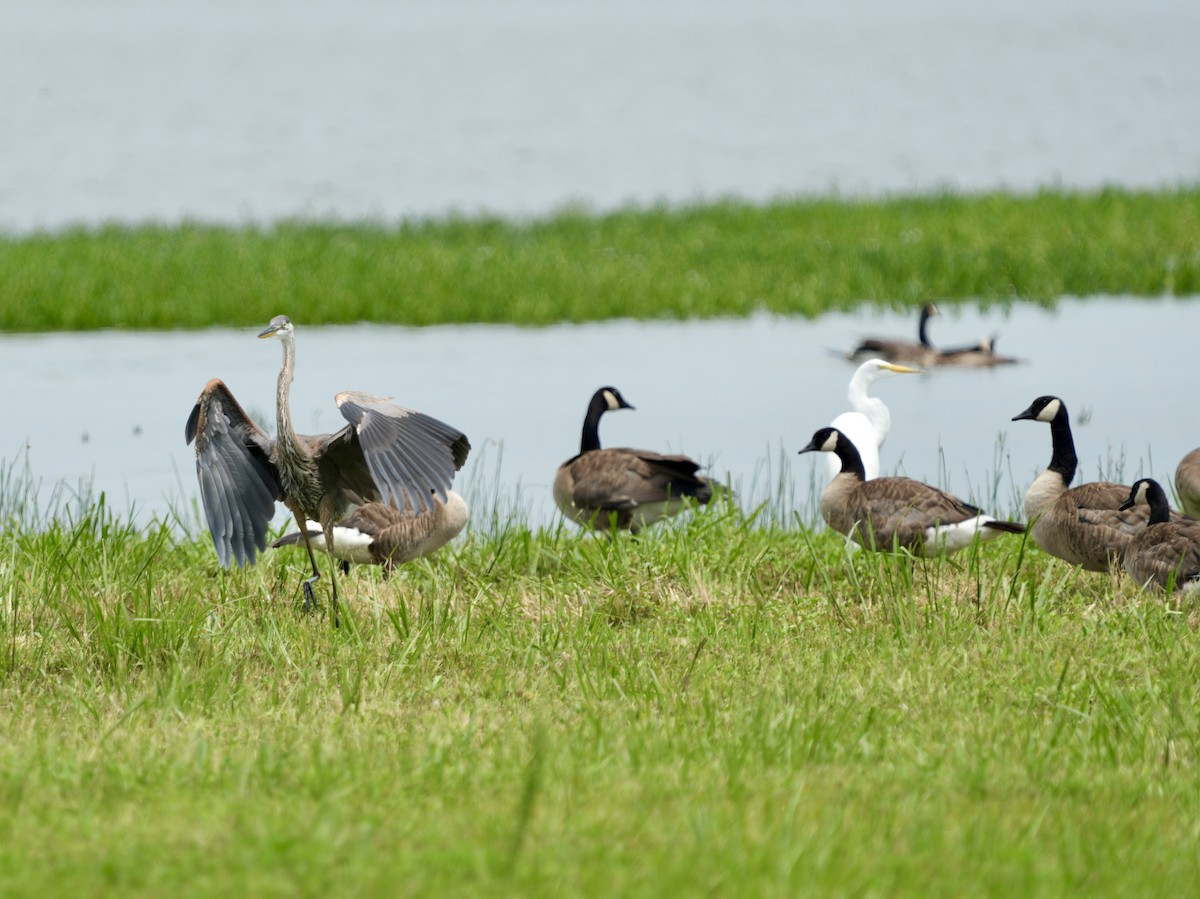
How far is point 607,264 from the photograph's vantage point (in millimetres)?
20828

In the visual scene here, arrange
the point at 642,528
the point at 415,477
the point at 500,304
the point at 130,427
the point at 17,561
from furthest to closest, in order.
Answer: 1. the point at 500,304
2. the point at 130,427
3. the point at 642,528
4. the point at 17,561
5. the point at 415,477

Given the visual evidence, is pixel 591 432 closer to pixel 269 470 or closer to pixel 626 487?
pixel 626 487

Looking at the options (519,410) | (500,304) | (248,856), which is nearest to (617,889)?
(248,856)

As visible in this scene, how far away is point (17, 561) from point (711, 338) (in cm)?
1078

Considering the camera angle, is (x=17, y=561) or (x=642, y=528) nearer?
(x=17, y=561)

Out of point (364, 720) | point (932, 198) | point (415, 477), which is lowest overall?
point (364, 720)

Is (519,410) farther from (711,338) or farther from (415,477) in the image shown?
(415,477)

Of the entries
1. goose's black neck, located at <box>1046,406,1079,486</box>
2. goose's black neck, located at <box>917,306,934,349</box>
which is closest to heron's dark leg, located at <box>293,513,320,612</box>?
goose's black neck, located at <box>1046,406,1079,486</box>

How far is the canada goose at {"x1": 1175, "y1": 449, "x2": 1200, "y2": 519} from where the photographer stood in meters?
8.34

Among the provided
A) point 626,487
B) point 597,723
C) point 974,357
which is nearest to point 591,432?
point 626,487

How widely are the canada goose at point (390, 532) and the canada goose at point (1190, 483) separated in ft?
12.3

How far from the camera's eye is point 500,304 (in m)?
18.9

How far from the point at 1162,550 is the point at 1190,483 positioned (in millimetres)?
1528

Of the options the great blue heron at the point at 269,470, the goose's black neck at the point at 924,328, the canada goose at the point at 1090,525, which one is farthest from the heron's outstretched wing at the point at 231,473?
the goose's black neck at the point at 924,328
